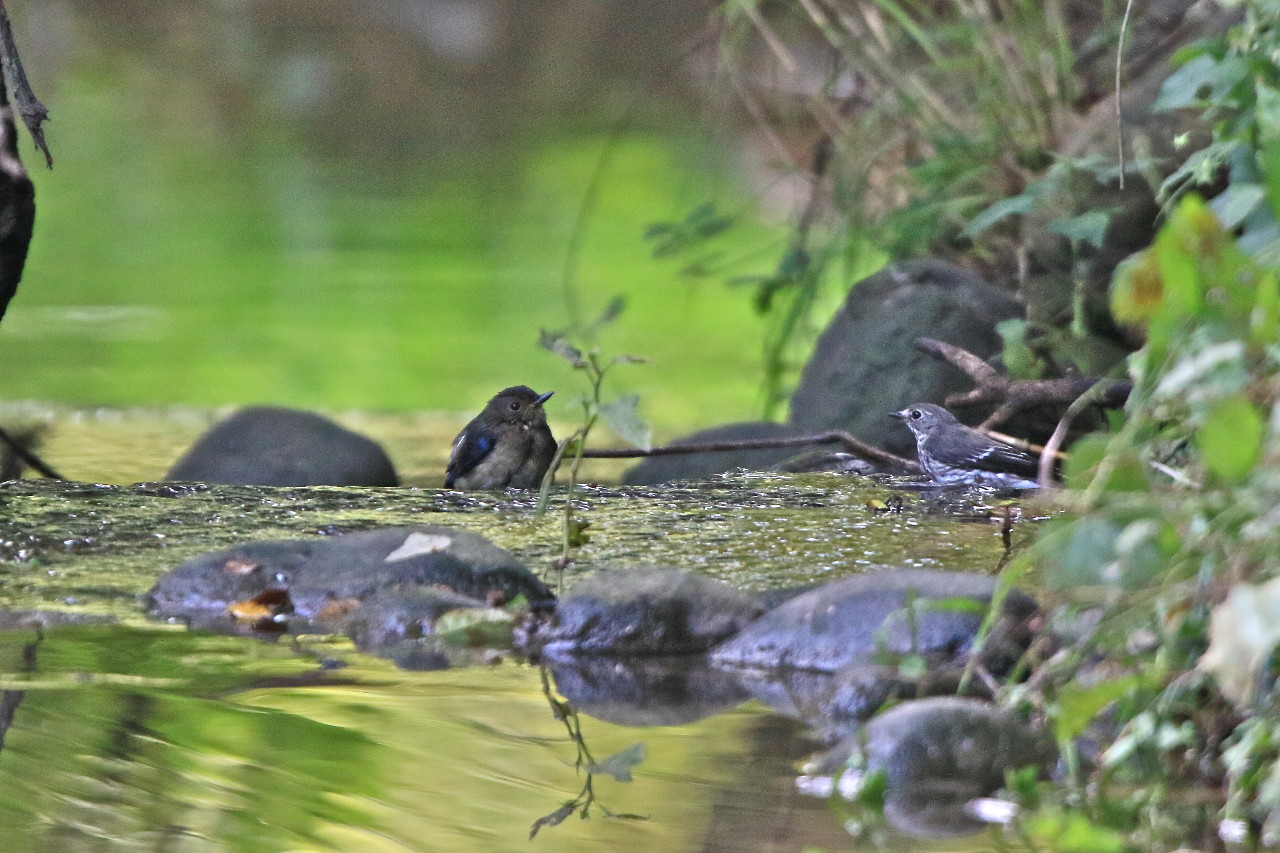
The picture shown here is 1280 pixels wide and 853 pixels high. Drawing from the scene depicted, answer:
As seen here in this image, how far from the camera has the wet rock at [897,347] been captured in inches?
218

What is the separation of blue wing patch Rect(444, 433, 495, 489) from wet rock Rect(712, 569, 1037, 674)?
238 cm

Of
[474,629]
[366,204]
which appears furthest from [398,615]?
[366,204]

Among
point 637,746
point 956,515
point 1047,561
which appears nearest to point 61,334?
point 956,515

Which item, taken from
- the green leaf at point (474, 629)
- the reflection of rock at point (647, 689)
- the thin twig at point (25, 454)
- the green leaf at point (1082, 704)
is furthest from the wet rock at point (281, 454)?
the green leaf at point (1082, 704)

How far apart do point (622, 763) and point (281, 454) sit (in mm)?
2975

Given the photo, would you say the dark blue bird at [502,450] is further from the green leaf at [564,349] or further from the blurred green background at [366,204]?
the green leaf at [564,349]

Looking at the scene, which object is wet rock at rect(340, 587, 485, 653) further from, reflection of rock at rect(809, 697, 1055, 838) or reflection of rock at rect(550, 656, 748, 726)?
reflection of rock at rect(809, 697, 1055, 838)

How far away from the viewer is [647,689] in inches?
112

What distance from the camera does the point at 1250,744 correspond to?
2025 millimetres

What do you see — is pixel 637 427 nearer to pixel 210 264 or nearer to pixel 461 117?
pixel 210 264

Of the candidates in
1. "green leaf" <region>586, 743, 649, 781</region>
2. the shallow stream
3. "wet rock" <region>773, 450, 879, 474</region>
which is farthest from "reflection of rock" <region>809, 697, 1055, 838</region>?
"wet rock" <region>773, 450, 879, 474</region>

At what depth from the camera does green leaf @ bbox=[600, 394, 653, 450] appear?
10.4 feet

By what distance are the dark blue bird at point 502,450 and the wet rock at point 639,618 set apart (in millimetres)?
2238

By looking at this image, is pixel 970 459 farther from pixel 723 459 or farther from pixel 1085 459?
pixel 1085 459
